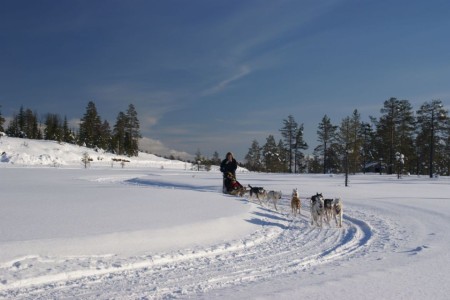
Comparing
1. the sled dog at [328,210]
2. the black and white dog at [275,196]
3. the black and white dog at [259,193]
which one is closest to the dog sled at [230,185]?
the black and white dog at [259,193]

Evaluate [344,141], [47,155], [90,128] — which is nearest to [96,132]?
[90,128]

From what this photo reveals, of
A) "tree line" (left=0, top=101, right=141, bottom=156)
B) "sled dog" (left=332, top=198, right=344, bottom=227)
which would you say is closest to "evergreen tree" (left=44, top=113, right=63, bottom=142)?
"tree line" (left=0, top=101, right=141, bottom=156)

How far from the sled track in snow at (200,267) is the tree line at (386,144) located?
29922 mm

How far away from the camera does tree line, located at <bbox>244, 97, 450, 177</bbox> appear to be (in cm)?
4509

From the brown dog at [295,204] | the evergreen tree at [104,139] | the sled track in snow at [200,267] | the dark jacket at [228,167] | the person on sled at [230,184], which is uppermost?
the evergreen tree at [104,139]

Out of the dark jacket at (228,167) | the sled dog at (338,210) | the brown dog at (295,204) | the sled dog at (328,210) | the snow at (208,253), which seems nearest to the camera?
the snow at (208,253)

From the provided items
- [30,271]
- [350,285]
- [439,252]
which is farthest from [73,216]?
[439,252]

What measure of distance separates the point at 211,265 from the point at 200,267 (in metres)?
0.23

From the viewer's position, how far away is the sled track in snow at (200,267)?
16.6 ft

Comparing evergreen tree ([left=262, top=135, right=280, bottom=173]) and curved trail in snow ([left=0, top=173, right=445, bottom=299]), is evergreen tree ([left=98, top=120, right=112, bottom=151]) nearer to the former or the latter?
evergreen tree ([left=262, top=135, right=280, bottom=173])

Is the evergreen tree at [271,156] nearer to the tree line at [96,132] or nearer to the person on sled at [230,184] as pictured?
the tree line at [96,132]

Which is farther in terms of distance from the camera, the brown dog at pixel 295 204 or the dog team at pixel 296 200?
the brown dog at pixel 295 204

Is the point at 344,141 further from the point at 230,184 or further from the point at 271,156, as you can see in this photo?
the point at 230,184

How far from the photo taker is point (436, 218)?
37.1ft
